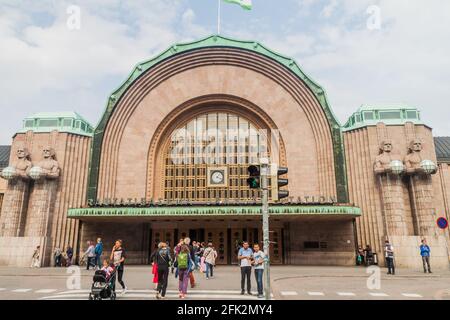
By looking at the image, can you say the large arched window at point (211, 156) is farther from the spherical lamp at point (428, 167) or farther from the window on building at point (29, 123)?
the spherical lamp at point (428, 167)

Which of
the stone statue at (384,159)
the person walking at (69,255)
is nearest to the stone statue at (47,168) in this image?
the person walking at (69,255)

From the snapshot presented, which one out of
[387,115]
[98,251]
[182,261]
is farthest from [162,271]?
[387,115]

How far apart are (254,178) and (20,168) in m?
24.2

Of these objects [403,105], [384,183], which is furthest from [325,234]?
[403,105]

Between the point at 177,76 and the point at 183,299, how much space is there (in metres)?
22.7

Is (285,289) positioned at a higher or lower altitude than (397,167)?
lower

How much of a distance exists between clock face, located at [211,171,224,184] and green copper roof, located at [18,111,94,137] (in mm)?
11035

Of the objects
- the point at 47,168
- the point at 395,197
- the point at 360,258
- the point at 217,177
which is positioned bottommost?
the point at 360,258

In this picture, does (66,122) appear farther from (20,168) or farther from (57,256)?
(57,256)

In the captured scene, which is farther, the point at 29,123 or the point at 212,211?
the point at 29,123

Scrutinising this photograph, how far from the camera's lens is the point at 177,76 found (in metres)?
30.1

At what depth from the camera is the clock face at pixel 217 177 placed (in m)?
28.6

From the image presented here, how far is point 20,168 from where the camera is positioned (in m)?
26.8
